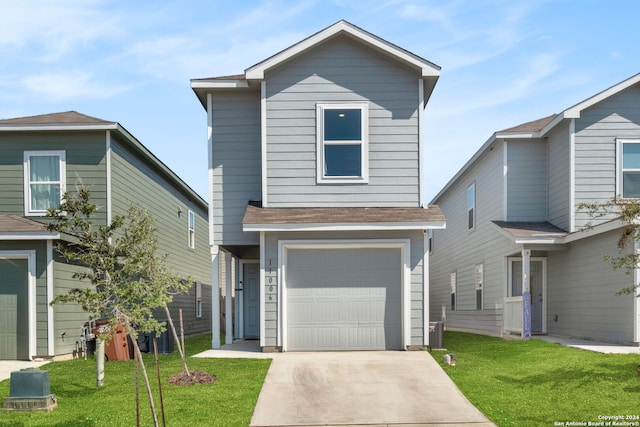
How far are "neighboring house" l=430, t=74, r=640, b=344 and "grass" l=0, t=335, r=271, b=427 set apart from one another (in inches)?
343

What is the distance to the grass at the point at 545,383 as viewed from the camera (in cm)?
882

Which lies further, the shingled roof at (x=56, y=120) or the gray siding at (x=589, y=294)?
the shingled roof at (x=56, y=120)

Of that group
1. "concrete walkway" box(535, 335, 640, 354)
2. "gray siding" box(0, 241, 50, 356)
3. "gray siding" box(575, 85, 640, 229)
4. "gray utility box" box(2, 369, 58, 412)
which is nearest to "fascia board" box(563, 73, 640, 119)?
"gray siding" box(575, 85, 640, 229)

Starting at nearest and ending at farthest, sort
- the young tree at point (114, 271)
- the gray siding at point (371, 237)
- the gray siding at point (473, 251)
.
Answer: the young tree at point (114, 271)
the gray siding at point (371, 237)
the gray siding at point (473, 251)

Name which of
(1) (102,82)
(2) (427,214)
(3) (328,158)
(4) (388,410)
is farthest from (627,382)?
(1) (102,82)

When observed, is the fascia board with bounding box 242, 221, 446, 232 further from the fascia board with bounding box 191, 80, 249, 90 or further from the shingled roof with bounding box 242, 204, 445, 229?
the fascia board with bounding box 191, 80, 249, 90

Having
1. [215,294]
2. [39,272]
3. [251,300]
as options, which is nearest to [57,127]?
[39,272]

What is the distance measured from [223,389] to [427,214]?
6043 millimetres

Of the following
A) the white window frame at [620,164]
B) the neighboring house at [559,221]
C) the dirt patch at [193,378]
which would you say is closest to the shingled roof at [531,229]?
the neighboring house at [559,221]

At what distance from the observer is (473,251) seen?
23.3 metres

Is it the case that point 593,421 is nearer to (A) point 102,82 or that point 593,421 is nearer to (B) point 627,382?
(B) point 627,382

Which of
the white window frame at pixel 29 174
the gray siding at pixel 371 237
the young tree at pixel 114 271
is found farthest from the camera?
the white window frame at pixel 29 174

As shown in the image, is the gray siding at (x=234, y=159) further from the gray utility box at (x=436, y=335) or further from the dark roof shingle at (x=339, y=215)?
the gray utility box at (x=436, y=335)

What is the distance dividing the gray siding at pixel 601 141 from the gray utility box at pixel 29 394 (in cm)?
1375
